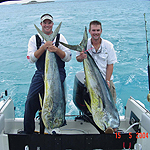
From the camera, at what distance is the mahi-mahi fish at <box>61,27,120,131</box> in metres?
2.00

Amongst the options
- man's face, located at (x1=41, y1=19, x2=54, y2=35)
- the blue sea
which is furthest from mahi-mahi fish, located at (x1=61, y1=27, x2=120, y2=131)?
the blue sea

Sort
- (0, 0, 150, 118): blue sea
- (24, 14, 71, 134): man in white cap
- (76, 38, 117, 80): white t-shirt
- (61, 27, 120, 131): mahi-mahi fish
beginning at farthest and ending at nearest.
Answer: (0, 0, 150, 118): blue sea, (76, 38, 117, 80): white t-shirt, (24, 14, 71, 134): man in white cap, (61, 27, 120, 131): mahi-mahi fish

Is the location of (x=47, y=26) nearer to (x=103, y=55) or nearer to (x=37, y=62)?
(x=37, y=62)

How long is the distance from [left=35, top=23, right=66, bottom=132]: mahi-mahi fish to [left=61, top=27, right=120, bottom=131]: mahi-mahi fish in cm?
29

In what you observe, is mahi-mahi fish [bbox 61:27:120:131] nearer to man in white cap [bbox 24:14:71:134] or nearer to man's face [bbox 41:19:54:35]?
→ man in white cap [bbox 24:14:71:134]

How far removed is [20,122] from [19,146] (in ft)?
2.63

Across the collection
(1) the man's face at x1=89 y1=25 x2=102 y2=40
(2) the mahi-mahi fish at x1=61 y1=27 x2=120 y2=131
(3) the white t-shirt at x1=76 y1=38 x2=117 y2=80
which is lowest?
(2) the mahi-mahi fish at x1=61 y1=27 x2=120 y2=131

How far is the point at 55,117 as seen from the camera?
6.68 ft

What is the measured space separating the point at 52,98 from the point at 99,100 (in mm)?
504

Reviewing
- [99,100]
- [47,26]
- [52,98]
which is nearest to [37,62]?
[47,26]

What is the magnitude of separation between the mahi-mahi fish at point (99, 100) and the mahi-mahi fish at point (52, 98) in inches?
11.3

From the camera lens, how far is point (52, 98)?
211 cm

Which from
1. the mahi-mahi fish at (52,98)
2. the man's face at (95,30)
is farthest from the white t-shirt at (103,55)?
the mahi-mahi fish at (52,98)

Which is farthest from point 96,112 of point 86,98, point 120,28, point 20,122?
point 120,28
